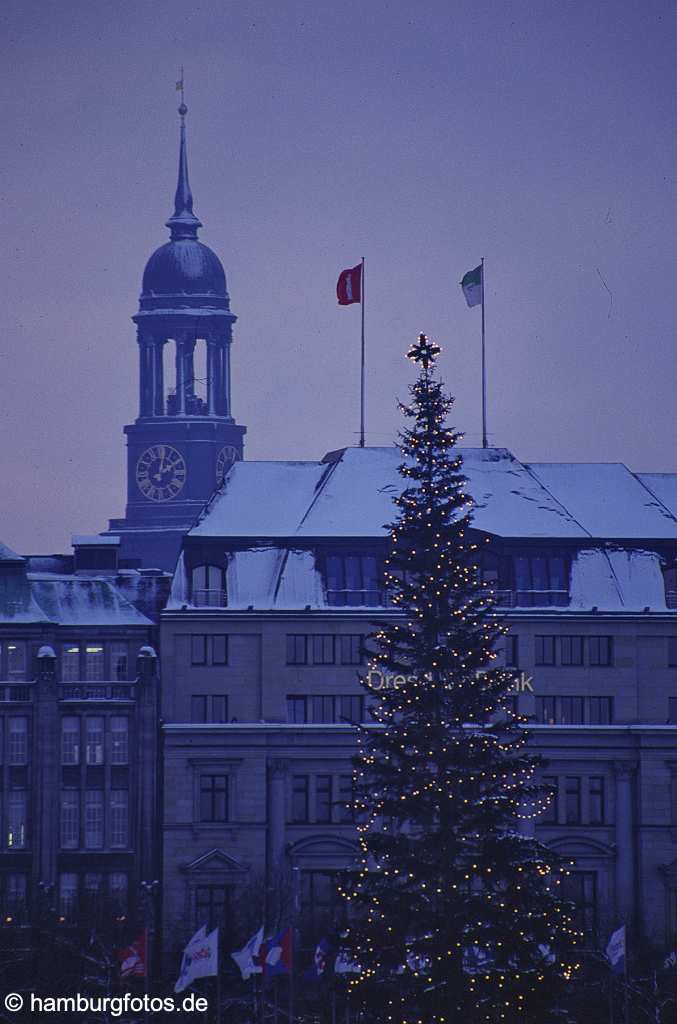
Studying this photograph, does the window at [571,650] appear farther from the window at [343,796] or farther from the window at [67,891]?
the window at [67,891]

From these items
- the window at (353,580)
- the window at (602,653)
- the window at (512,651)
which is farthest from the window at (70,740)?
the window at (602,653)

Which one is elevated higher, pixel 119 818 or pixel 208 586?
pixel 208 586

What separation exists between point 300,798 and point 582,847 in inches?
541

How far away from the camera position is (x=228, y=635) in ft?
559

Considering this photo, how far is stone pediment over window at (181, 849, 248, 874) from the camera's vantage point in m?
167

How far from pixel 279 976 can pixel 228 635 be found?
23313 millimetres

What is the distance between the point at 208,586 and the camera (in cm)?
17162

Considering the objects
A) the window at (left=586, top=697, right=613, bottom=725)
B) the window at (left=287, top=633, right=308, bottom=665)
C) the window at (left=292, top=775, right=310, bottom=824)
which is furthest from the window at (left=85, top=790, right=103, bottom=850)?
the window at (left=586, top=697, right=613, bottom=725)

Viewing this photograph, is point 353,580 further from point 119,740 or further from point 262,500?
point 119,740

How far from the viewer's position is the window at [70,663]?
569 feet

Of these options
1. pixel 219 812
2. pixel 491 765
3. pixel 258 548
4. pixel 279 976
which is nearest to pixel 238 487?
pixel 258 548

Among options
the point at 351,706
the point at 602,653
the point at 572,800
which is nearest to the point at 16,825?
the point at 351,706

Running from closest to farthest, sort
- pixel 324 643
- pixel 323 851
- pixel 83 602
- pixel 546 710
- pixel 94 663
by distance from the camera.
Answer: pixel 323 851
pixel 324 643
pixel 546 710
pixel 94 663
pixel 83 602

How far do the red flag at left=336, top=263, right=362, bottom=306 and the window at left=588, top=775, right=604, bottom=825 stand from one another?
1141 inches
